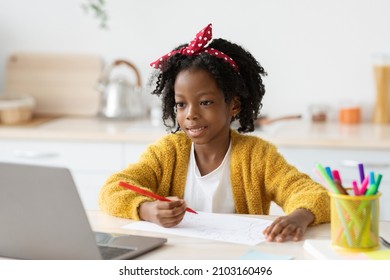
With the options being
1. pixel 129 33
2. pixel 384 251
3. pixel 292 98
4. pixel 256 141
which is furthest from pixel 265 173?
pixel 129 33

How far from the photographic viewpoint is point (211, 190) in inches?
65.0

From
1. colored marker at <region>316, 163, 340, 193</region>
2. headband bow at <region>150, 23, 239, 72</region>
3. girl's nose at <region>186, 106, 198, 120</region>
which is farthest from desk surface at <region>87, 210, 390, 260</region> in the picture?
headband bow at <region>150, 23, 239, 72</region>

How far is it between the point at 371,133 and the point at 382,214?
12.6 inches

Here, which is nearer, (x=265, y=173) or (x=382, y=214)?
(x=265, y=173)

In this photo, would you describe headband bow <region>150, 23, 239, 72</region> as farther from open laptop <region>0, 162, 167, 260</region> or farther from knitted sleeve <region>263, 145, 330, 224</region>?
open laptop <region>0, 162, 167, 260</region>

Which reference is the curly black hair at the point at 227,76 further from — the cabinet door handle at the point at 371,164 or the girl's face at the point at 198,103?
the cabinet door handle at the point at 371,164

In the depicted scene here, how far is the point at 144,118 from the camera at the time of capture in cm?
299

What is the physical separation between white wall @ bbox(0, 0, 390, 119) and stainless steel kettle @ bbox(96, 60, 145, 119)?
3.6 inches

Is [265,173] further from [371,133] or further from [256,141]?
[371,133]

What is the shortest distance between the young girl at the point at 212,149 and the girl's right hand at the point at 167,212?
0.08 metres

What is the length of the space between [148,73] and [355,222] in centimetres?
191

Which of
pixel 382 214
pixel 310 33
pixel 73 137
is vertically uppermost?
pixel 310 33

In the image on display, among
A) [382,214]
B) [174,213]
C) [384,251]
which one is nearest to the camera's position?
[384,251]

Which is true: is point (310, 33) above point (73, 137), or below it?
above
